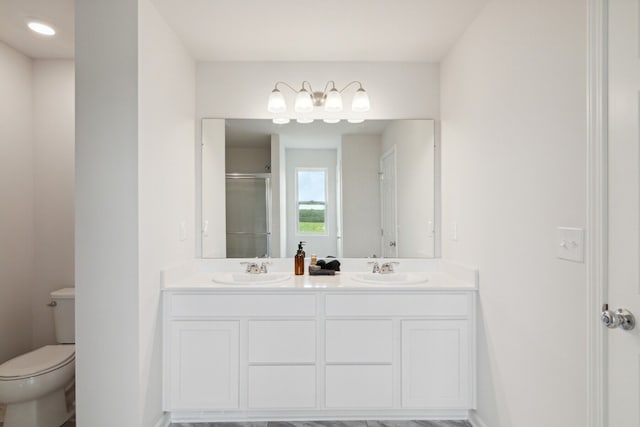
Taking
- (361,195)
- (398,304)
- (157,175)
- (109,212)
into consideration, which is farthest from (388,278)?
(109,212)

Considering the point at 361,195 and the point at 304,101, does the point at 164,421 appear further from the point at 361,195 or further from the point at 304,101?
the point at 304,101

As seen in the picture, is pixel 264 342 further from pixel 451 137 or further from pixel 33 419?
pixel 451 137

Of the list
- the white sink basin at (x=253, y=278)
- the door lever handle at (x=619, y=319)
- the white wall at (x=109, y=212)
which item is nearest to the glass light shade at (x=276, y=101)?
the white wall at (x=109, y=212)

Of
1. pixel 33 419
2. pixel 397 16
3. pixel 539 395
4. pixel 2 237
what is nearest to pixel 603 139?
pixel 539 395

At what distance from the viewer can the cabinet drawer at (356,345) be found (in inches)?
87.2

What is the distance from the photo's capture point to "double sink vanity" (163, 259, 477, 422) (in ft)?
7.22

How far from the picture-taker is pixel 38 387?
199 cm

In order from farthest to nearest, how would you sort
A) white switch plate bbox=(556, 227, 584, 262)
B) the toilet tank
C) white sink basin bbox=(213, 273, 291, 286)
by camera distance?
1. the toilet tank
2. white sink basin bbox=(213, 273, 291, 286)
3. white switch plate bbox=(556, 227, 584, 262)

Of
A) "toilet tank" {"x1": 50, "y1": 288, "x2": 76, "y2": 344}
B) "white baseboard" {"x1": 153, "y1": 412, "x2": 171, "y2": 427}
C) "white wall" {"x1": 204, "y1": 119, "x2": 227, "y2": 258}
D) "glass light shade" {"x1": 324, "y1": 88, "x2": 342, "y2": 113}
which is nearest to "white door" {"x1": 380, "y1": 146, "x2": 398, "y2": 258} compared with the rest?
"glass light shade" {"x1": 324, "y1": 88, "x2": 342, "y2": 113}

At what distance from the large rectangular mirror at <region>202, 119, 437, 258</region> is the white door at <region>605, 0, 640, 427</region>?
5.17 feet

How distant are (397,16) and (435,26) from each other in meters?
0.28

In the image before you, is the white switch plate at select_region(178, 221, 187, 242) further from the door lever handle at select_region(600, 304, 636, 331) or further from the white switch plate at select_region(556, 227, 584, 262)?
the door lever handle at select_region(600, 304, 636, 331)

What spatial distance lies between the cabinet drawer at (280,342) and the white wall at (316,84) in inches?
59.0

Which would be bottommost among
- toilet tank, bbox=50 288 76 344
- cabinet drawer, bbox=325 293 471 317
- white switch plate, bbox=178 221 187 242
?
toilet tank, bbox=50 288 76 344
